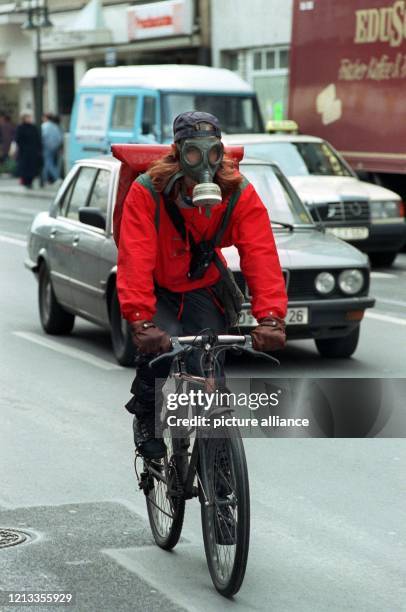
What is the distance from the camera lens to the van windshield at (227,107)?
987 inches

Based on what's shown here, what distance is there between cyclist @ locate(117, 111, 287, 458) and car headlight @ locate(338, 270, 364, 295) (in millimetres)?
4905

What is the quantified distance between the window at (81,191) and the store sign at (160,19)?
82.8ft

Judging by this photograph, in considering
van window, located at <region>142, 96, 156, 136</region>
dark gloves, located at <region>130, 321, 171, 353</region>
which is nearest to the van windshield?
van window, located at <region>142, 96, 156, 136</region>

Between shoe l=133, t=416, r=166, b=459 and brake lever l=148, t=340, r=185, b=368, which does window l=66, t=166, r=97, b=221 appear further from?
brake lever l=148, t=340, r=185, b=368

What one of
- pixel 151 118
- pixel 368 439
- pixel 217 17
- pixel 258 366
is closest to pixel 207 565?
pixel 368 439

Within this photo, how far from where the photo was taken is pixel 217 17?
36.7 meters

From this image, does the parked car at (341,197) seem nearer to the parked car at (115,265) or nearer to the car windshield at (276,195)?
the parked car at (115,265)

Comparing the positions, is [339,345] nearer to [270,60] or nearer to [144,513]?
[144,513]

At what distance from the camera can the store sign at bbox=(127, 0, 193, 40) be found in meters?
36.9

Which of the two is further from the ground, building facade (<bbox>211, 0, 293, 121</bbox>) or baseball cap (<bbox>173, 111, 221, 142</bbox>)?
baseball cap (<bbox>173, 111, 221, 142</bbox>)

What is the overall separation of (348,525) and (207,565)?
889 millimetres

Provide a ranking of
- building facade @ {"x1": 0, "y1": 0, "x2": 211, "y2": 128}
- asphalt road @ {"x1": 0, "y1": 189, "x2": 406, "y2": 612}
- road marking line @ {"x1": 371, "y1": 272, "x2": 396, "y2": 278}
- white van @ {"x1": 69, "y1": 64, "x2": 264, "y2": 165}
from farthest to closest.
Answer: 1. building facade @ {"x1": 0, "y1": 0, "x2": 211, "y2": 128}
2. white van @ {"x1": 69, "y1": 64, "x2": 264, "y2": 165}
3. road marking line @ {"x1": 371, "y1": 272, "x2": 396, "y2": 278}
4. asphalt road @ {"x1": 0, "y1": 189, "x2": 406, "y2": 612}

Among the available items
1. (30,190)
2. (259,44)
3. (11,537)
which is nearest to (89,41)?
(30,190)

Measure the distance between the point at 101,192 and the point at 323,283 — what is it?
6.77 feet
